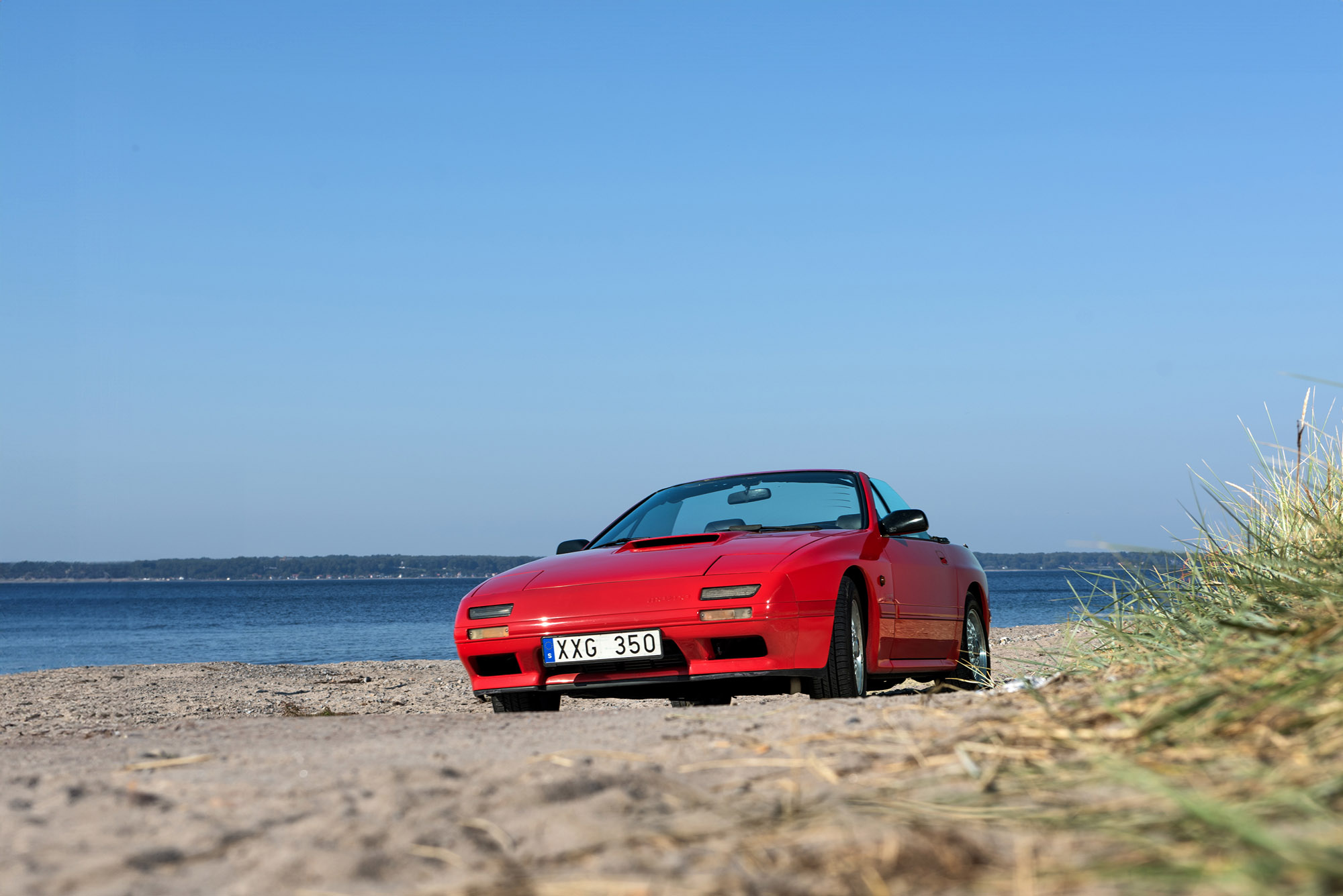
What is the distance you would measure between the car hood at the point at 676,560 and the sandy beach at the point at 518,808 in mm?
1187

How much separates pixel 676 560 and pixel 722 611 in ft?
1.68

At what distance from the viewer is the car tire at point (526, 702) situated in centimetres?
602

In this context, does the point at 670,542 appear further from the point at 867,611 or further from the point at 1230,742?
the point at 1230,742

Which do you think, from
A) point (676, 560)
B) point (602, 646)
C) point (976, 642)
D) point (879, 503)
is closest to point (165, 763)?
point (602, 646)

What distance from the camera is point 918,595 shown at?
6.95 m

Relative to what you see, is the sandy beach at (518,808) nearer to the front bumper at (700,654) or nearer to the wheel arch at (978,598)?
the front bumper at (700,654)

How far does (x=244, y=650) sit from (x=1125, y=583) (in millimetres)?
27021

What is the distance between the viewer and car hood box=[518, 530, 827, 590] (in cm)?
569

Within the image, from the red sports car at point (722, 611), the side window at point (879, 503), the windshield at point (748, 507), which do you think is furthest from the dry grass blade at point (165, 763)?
the side window at point (879, 503)

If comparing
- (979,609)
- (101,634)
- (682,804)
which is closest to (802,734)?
(682,804)

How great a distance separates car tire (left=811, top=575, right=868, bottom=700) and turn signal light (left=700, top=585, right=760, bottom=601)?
1.62 ft

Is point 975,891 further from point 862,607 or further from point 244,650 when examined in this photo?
point 244,650

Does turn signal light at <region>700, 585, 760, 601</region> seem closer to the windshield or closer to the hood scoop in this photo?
the hood scoop

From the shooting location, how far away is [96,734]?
5293mm
